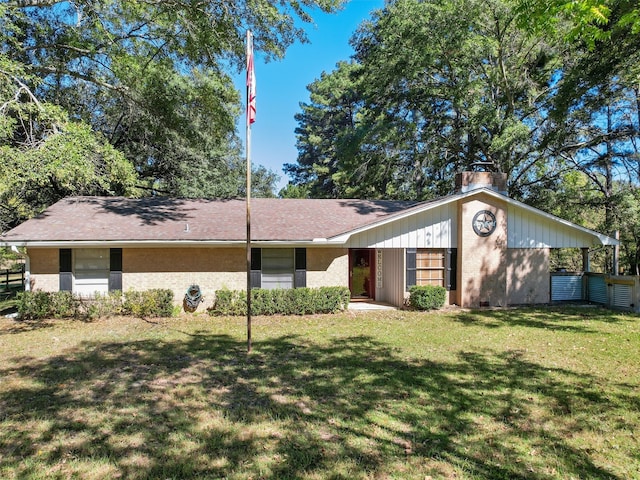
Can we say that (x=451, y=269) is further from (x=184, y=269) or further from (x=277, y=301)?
(x=184, y=269)

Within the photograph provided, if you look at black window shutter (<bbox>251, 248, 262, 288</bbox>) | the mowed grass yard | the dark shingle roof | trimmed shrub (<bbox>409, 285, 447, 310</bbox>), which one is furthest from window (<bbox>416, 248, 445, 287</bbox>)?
black window shutter (<bbox>251, 248, 262, 288</bbox>)

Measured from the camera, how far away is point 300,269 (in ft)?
41.8

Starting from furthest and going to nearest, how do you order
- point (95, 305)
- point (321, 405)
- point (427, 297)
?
point (427, 297) → point (95, 305) → point (321, 405)

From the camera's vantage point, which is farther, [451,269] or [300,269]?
[451,269]

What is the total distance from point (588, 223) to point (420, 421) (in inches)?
1071

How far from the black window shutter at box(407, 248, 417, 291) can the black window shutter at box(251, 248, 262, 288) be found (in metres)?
5.16

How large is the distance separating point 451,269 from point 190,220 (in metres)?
9.46

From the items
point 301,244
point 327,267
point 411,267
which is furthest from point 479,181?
point 301,244

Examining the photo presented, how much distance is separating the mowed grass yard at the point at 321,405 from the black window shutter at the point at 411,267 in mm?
3779

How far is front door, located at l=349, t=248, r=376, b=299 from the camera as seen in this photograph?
16.1 meters

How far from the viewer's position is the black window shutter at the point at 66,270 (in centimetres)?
1145

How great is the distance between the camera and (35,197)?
60.2 ft

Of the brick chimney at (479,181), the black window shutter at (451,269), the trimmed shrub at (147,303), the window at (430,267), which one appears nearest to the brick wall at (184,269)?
the trimmed shrub at (147,303)

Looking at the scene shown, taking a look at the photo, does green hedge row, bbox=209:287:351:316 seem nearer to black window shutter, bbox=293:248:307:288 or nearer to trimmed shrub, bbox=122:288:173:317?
black window shutter, bbox=293:248:307:288
